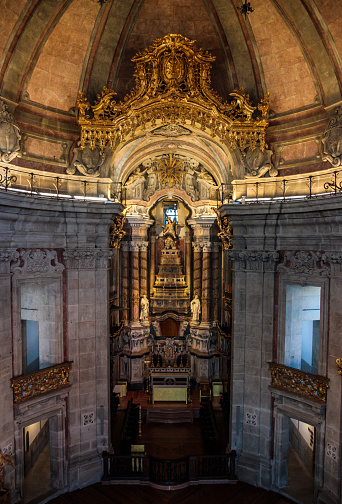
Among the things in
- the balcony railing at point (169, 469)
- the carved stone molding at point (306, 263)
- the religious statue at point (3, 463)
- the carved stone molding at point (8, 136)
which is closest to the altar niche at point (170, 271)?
the balcony railing at point (169, 469)

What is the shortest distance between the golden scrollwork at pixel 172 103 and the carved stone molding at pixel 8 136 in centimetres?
210

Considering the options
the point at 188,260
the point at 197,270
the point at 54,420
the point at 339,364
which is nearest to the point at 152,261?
the point at 188,260

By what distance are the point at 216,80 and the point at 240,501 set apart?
1359 centimetres

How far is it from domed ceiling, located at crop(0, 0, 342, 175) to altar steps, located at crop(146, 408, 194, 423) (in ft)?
37.0

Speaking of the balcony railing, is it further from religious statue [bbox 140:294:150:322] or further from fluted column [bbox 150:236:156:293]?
fluted column [bbox 150:236:156:293]

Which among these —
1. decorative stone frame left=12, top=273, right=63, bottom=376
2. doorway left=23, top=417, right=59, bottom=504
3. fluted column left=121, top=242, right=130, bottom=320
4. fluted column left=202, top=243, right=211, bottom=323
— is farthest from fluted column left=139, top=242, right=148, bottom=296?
decorative stone frame left=12, top=273, right=63, bottom=376

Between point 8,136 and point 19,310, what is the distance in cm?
496

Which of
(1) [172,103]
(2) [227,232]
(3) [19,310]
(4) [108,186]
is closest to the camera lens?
(3) [19,310]

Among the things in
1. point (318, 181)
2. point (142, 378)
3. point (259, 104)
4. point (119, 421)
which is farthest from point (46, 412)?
point (259, 104)

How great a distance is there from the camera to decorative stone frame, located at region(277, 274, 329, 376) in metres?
9.96

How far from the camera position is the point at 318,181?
10.9 metres

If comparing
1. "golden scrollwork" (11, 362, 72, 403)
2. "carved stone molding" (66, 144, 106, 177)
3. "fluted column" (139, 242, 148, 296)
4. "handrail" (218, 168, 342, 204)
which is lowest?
"golden scrollwork" (11, 362, 72, 403)

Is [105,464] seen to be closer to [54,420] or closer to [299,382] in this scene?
[54,420]

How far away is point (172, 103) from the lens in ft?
38.9
